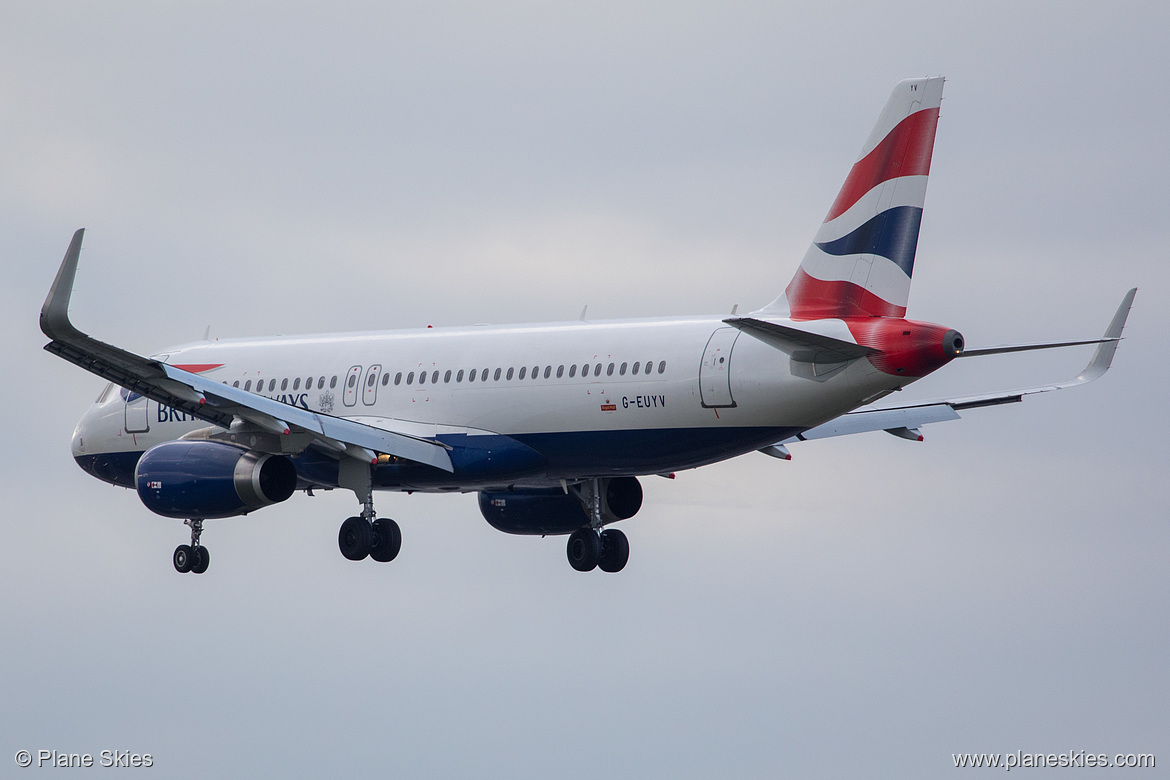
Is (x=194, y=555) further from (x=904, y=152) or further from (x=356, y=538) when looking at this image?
(x=904, y=152)

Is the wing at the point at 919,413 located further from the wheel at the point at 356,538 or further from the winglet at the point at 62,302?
the winglet at the point at 62,302

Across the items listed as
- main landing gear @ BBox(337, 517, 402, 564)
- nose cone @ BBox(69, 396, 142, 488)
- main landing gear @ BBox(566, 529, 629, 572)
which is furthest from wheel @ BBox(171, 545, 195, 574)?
main landing gear @ BBox(566, 529, 629, 572)

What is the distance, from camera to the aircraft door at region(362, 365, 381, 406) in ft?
122

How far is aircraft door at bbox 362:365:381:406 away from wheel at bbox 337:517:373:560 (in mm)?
2683

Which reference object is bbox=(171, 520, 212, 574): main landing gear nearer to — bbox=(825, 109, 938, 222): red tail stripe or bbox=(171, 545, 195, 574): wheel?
bbox=(171, 545, 195, 574): wheel

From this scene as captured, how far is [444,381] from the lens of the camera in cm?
3612

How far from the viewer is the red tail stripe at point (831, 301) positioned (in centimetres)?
3031

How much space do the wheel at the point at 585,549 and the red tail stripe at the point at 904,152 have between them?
35.0ft

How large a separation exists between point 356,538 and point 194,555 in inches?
209

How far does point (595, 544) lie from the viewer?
3756 centimetres

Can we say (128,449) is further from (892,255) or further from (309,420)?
(892,255)

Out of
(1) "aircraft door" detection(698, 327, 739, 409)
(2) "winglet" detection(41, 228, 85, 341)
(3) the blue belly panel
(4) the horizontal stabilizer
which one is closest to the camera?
(2) "winglet" detection(41, 228, 85, 341)

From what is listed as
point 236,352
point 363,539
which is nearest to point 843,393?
point 363,539

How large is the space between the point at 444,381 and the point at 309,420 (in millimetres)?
3726
